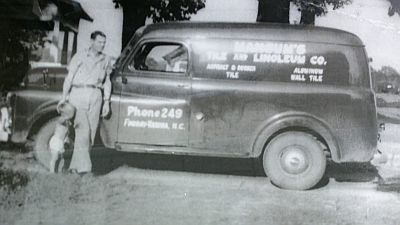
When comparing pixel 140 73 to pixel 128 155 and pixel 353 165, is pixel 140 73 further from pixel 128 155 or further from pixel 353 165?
pixel 353 165

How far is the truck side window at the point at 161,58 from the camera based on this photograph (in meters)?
3.56

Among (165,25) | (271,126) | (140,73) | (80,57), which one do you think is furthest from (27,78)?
(271,126)

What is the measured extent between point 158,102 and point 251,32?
77 centimetres

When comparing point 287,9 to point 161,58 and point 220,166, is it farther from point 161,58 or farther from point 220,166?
point 220,166

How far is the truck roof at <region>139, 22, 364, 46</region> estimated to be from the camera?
3447mm

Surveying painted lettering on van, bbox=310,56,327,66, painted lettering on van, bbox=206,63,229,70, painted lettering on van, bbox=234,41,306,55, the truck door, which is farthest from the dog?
painted lettering on van, bbox=310,56,327,66

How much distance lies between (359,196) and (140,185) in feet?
4.69

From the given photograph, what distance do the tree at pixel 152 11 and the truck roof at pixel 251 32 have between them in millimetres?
48

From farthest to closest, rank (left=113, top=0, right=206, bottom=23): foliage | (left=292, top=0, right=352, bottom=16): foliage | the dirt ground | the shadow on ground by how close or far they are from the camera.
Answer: the shadow on ground → (left=113, top=0, right=206, bottom=23): foliage → (left=292, top=0, right=352, bottom=16): foliage → the dirt ground

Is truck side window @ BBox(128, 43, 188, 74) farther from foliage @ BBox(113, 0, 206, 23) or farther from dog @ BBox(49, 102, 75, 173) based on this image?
dog @ BBox(49, 102, 75, 173)

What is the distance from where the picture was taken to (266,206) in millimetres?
3311

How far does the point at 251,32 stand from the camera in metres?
3.49

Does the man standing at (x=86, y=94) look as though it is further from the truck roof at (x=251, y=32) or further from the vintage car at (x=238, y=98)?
the truck roof at (x=251, y=32)

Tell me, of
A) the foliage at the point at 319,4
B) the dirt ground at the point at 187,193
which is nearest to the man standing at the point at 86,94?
the dirt ground at the point at 187,193
